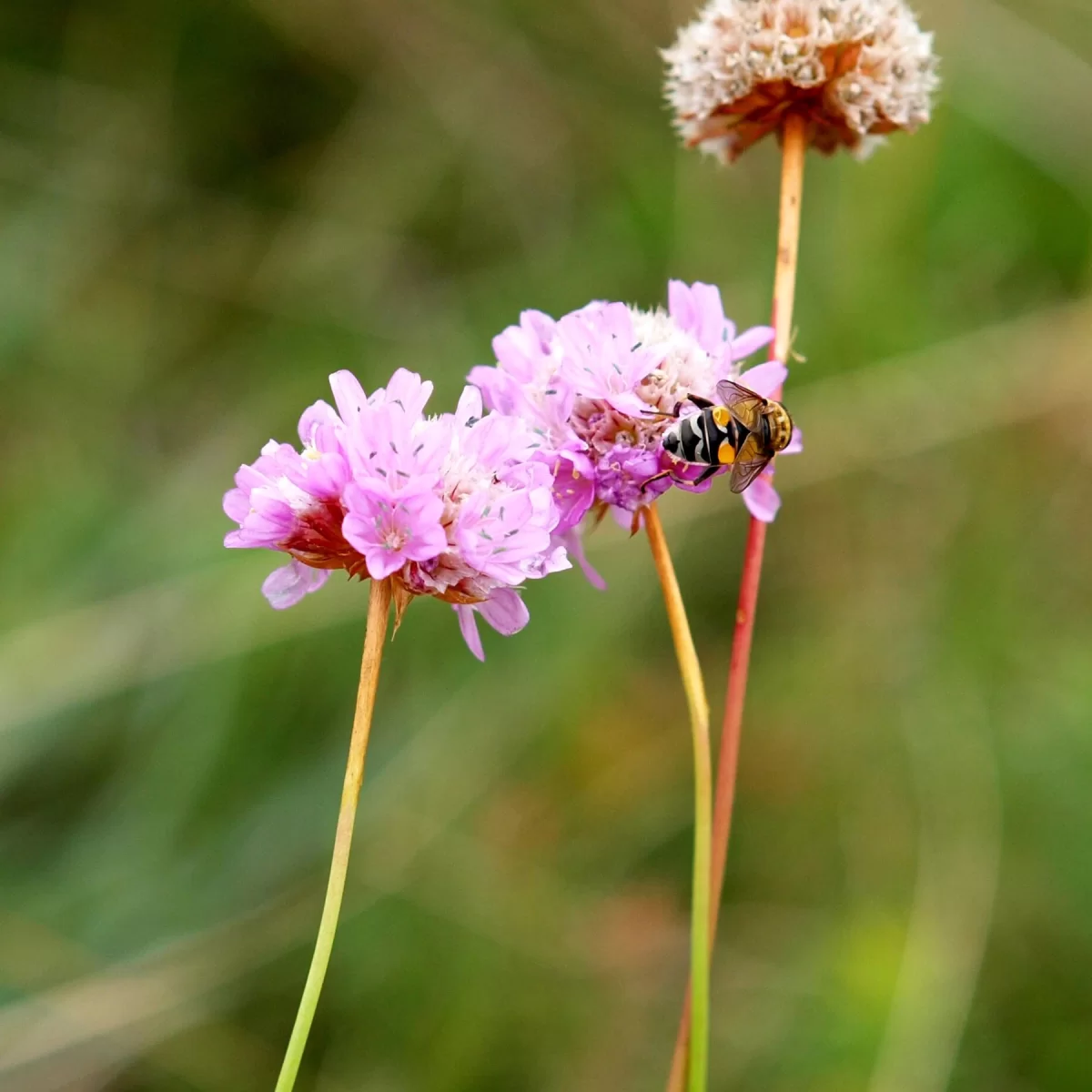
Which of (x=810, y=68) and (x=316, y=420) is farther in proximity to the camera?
(x=810, y=68)

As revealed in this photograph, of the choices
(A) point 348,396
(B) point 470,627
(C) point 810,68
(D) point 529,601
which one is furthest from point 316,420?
(D) point 529,601

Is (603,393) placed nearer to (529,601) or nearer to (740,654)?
(740,654)

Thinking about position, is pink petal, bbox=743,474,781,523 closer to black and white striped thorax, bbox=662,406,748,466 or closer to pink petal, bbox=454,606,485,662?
black and white striped thorax, bbox=662,406,748,466

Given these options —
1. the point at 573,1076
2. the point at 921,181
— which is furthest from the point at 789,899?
the point at 921,181

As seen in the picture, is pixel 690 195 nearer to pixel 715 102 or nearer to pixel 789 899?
pixel 789 899

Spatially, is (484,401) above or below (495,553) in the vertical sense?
above
